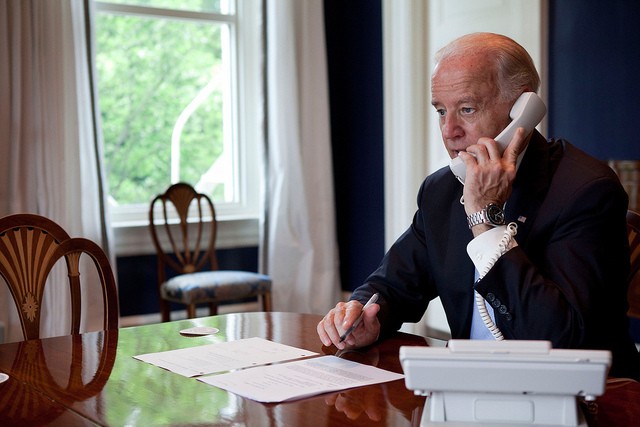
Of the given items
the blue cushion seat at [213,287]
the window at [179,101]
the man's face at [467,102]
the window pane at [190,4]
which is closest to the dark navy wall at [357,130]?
the window at [179,101]

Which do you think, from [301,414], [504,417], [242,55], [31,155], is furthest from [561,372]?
[242,55]

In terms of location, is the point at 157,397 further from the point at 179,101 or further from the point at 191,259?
the point at 179,101

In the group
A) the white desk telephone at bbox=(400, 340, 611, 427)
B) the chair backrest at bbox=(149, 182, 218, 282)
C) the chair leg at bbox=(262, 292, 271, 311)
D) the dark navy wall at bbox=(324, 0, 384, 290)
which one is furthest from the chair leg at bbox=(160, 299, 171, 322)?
the white desk telephone at bbox=(400, 340, 611, 427)

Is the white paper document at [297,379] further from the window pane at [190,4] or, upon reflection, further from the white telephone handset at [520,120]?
the window pane at [190,4]

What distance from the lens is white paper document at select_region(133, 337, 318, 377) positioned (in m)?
1.53

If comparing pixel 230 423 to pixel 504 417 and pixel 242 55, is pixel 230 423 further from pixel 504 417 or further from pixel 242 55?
pixel 242 55

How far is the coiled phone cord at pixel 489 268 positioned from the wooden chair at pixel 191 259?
2615mm

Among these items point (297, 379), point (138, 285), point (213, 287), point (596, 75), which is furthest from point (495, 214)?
point (138, 285)

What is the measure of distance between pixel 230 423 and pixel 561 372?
463 millimetres

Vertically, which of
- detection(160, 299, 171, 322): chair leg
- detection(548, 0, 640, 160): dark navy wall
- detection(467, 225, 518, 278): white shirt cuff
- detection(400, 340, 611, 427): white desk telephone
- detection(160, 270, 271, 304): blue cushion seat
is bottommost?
detection(160, 299, 171, 322): chair leg

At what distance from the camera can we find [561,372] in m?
1.02

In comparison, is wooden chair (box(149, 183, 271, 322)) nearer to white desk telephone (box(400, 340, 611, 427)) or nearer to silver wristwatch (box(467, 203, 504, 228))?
silver wristwatch (box(467, 203, 504, 228))

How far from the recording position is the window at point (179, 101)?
4.72m

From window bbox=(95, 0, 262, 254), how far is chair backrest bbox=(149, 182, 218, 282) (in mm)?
132
